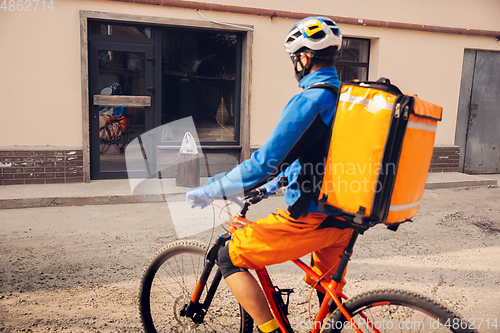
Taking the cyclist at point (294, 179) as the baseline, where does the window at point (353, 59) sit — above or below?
above

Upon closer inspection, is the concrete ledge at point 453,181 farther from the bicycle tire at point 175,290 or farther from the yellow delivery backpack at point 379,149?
the yellow delivery backpack at point 379,149

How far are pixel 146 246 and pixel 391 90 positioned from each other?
3.74m

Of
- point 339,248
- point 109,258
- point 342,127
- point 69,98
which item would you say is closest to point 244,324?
point 339,248

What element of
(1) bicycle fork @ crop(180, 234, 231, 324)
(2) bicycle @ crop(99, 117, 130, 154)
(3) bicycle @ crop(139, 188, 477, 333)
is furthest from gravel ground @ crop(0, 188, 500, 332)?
(2) bicycle @ crop(99, 117, 130, 154)

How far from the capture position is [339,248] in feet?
7.33

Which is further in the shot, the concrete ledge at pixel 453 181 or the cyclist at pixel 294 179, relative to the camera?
the concrete ledge at pixel 453 181

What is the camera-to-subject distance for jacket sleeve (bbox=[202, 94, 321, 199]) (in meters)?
1.81

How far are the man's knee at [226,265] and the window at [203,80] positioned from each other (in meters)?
6.99

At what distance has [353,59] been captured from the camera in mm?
9977

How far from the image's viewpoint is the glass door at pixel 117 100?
8133 millimetres

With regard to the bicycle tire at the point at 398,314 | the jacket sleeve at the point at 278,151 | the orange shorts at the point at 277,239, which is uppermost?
the jacket sleeve at the point at 278,151

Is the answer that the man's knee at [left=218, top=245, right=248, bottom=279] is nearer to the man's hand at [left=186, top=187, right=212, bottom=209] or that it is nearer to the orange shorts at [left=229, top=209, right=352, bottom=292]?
the orange shorts at [left=229, top=209, right=352, bottom=292]

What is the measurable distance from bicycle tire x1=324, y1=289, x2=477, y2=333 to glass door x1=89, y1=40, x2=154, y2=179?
7249mm

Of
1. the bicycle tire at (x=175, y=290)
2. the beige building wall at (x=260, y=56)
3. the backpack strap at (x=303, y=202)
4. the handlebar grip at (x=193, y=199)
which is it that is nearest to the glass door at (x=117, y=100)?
the beige building wall at (x=260, y=56)
